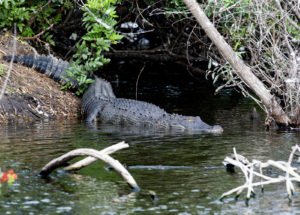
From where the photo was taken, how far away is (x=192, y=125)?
9.66m

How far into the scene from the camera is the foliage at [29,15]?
1145 centimetres

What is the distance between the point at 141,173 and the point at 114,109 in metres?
4.54

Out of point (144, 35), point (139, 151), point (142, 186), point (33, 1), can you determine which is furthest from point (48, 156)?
point (144, 35)

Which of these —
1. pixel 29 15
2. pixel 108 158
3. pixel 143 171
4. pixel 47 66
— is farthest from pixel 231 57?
pixel 29 15

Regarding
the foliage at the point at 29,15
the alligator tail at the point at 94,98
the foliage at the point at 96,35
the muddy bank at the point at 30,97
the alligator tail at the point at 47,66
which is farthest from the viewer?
the alligator tail at the point at 47,66

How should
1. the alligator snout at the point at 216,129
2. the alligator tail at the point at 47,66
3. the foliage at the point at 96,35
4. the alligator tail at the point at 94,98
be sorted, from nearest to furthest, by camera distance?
the alligator snout at the point at 216,129
the foliage at the point at 96,35
the alligator tail at the point at 94,98
the alligator tail at the point at 47,66

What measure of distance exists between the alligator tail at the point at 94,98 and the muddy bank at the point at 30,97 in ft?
0.75

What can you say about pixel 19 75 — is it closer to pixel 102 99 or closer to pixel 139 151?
pixel 102 99

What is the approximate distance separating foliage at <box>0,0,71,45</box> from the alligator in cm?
71

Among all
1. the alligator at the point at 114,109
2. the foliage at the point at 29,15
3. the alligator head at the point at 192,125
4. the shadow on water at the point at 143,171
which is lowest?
the shadow on water at the point at 143,171

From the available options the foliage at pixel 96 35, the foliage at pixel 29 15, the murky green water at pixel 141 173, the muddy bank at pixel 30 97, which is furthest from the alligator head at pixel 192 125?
the foliage at pixel 29 15

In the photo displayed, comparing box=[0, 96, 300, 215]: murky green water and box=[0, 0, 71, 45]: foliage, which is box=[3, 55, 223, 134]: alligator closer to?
box=[0, 96, 300, 215]: murky green water

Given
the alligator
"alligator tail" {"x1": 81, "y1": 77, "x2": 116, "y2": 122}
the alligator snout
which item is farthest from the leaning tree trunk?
"alligator tail" {"x1": 81, "y1": 77, "x2": 116, "y2": 122}

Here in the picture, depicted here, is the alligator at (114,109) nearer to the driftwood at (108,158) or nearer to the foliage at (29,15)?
the foliage at (29,15)
